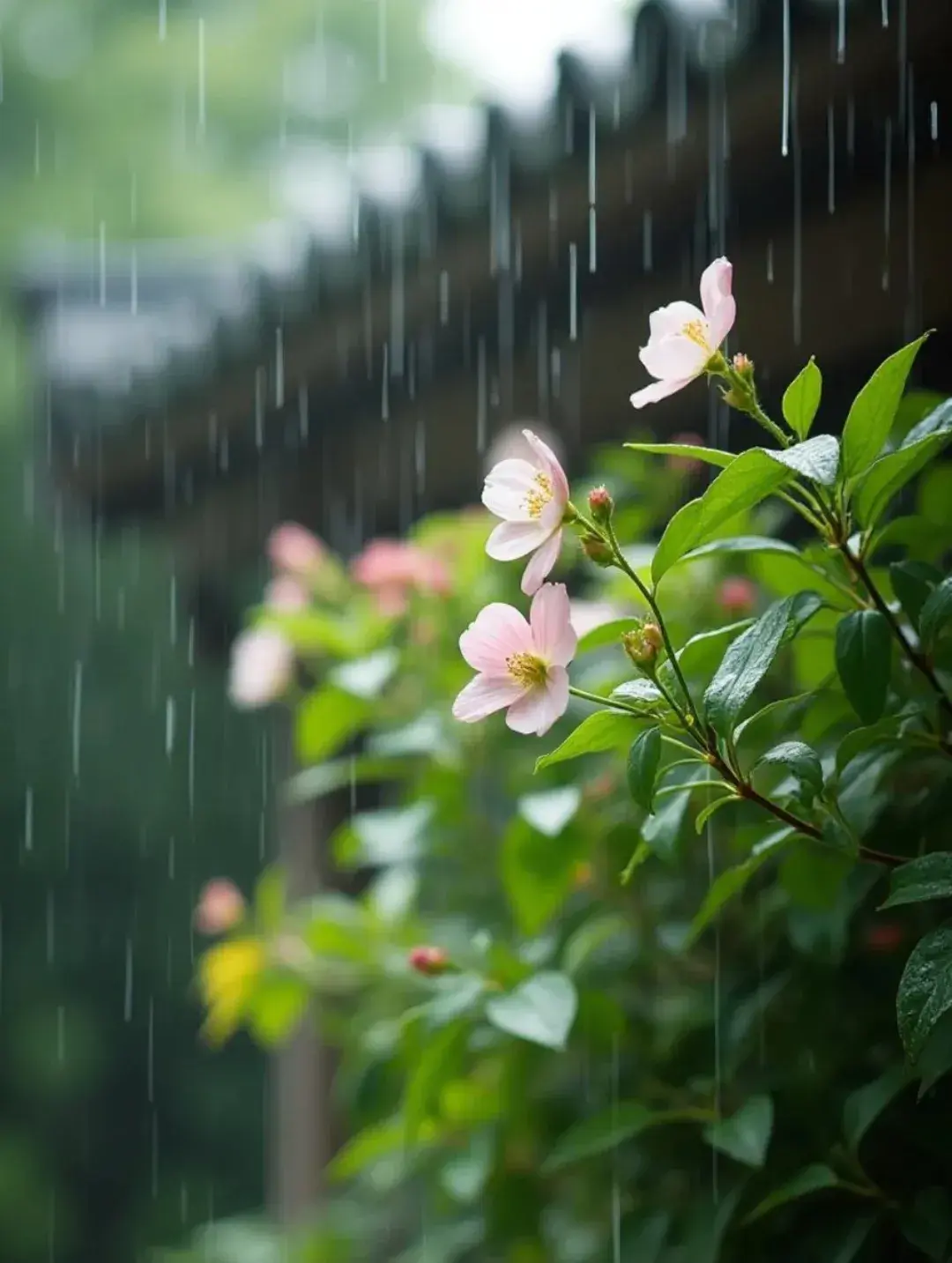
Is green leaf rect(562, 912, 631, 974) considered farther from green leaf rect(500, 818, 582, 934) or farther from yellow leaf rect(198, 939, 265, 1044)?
yellow leaf rect(198, 939, 265, 1044)

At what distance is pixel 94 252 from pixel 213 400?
230 cm

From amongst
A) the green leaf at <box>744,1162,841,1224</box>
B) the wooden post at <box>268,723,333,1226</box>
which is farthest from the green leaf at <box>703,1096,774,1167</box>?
the wooden post at <box>268,723,333,1226</box>

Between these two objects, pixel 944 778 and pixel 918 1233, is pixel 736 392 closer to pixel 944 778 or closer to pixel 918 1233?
pixel 944 778

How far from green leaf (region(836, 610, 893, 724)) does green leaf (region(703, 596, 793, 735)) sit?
0.03 metres

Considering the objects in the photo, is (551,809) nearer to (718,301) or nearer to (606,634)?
(606,634)

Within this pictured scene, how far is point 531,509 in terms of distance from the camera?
71cm

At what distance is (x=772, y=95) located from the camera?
127cm

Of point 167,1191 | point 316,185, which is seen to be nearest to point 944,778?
point 167,1191

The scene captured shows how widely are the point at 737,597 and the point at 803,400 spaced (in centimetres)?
46

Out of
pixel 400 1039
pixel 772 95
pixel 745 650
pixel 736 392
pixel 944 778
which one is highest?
pixel 772 95

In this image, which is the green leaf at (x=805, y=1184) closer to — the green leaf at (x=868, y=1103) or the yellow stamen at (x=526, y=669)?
the green leaf at (x=868, y=1103)

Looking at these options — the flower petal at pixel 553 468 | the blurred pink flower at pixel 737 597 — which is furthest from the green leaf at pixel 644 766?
the blurred pink flower at pixel 737 597

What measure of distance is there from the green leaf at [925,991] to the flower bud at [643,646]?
179mm

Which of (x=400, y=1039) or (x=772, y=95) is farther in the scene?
(x=772, y=95)
